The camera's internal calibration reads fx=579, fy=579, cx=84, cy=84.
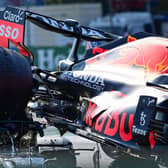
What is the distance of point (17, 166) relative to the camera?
4363 millimetres

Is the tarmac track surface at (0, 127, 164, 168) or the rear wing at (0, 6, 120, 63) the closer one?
the tarmac track surface at (0, 127, 164, 168)

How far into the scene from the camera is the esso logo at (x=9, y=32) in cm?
562

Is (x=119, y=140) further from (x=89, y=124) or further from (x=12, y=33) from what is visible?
(x=12, y=33)

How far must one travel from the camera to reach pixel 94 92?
16.9 ft

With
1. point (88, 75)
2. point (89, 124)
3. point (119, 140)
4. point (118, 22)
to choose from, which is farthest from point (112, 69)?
point (118, 22)

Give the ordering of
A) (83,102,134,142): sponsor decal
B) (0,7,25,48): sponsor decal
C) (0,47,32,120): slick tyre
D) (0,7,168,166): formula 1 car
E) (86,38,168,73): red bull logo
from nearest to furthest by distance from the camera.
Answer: (0,7,168,166): formula 1 car, (83,102,134,142): sponsor decal, (86,38,168,73): red bull logo, (0,47,32,120): slick tyre, (0,7,25,48): sponsor decal

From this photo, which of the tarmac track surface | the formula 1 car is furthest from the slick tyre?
the tarmac track surface

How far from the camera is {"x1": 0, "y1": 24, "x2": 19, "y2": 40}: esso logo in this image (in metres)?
5.62

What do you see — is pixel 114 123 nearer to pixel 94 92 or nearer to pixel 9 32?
pixel 94 92

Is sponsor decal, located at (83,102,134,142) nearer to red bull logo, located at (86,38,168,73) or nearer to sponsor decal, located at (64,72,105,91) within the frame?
sponsor decal, located at (64,72,105,91)

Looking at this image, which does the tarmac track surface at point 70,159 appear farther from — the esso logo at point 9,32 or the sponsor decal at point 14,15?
the sponsor decal at point 14,15

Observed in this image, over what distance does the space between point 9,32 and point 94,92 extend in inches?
44.8

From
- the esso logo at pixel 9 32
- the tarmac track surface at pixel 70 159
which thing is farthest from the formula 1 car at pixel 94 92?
the tarmac track surface at pixel 70 159

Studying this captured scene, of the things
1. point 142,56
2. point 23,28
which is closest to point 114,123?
point 142,56
